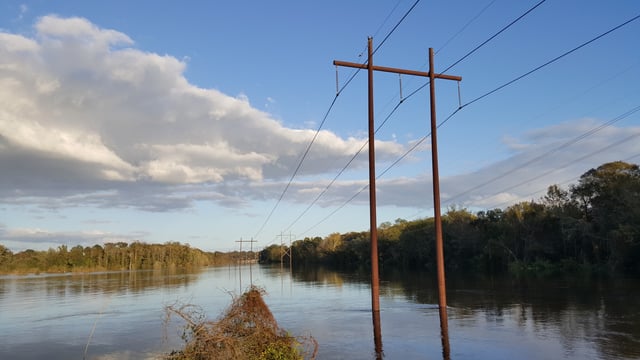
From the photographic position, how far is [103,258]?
153750 millimetres

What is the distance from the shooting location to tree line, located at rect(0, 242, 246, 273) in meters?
131

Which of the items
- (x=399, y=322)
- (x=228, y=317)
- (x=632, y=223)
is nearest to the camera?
(x=228, y=317)

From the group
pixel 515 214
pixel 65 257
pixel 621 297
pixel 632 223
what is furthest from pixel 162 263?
pixel 621 297

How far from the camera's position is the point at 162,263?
173250mm

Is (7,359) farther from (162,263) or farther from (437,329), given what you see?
(162,263)

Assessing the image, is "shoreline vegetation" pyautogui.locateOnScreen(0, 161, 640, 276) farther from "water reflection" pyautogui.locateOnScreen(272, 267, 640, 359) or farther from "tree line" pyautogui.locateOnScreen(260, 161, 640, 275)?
"water reflection" pyautogui.locateOnScreen(272, 267, 640, 359)

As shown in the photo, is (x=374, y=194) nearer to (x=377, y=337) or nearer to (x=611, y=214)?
(x=377, y=337)

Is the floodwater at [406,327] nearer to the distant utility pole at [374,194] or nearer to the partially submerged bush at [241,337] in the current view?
the distant utility pole at [374,194]

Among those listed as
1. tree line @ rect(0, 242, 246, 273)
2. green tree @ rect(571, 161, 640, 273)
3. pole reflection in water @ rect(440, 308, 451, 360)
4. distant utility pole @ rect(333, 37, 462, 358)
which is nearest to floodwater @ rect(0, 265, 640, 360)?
pole reflection in water @ rect(440, 308, 451, 360)

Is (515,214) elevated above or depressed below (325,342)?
above

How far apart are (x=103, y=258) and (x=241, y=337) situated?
158m

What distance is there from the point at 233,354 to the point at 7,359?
430 inches

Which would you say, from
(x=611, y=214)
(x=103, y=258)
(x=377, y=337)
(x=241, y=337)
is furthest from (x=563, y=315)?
(x=103, y=258)

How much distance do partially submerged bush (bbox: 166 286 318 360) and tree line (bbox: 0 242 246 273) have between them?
13169 centimetres
